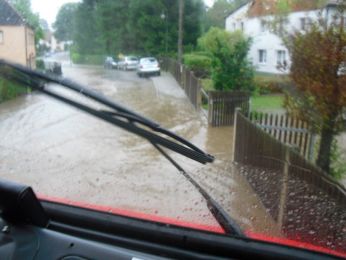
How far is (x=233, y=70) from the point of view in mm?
11211

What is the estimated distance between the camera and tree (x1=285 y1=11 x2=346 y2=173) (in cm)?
379

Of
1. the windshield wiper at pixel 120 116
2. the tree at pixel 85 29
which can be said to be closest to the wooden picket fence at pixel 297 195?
the windshield wiper at pixel 120 116

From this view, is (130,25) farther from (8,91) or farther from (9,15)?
(8,91)

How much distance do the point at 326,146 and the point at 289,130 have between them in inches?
60.1

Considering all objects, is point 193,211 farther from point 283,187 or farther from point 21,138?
point 21,138

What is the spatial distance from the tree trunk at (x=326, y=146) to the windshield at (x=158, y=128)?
1cm

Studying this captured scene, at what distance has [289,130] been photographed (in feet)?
19.6

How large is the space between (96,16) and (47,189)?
4.48ft

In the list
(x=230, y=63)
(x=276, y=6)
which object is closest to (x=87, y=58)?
(x=276, y=6)

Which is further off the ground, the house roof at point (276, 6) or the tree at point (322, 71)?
the house roof at point (276, 6)

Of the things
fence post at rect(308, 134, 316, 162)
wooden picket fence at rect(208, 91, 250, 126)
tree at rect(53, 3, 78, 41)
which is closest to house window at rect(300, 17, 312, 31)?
fence post at rect(308, 134, 316, 162)

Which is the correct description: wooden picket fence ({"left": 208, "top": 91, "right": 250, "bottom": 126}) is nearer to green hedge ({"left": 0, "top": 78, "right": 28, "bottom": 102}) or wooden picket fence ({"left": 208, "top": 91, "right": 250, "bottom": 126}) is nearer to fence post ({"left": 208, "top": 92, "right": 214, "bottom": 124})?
fence post ({"left": 208, "top": 92, "right": 214, "bottom": 124})

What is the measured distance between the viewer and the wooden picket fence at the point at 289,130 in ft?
16.9

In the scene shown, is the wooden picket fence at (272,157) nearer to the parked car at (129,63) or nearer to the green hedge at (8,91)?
the parked car at (129,63)
